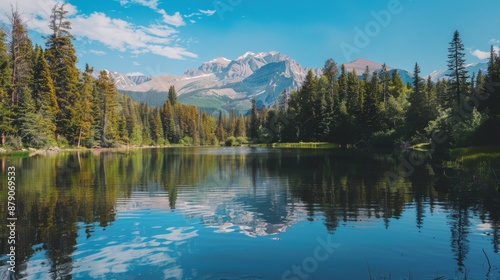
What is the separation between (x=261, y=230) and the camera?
47.1ft

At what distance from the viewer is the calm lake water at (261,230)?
10094 mm

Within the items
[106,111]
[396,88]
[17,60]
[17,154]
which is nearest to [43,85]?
[17,60]

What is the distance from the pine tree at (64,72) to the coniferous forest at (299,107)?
19cm

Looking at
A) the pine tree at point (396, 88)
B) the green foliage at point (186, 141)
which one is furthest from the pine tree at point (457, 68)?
the green foliage at point (186, 141)

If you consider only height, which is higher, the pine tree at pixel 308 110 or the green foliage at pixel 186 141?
the pine tree at pixel 308 110

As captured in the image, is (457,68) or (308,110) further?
(308,110)

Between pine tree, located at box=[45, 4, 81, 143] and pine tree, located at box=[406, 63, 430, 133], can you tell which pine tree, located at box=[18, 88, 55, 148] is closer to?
pine tree, located at box=[45, 4, 81, 143]

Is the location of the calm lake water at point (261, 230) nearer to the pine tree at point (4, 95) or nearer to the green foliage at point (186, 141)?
the pine tree at point (4, 95)

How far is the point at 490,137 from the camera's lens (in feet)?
101

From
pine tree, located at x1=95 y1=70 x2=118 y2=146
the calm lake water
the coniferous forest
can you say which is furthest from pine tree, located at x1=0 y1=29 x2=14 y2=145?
the calm lake water

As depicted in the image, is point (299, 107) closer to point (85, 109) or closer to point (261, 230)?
point (85, 109)

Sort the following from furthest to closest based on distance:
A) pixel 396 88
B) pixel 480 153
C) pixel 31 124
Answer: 1. pixel 396 88
2. pixel 31 124
3. pixel 480 153

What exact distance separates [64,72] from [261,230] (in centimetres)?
7610

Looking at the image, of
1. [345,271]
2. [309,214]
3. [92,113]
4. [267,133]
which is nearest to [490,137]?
[309,214]
